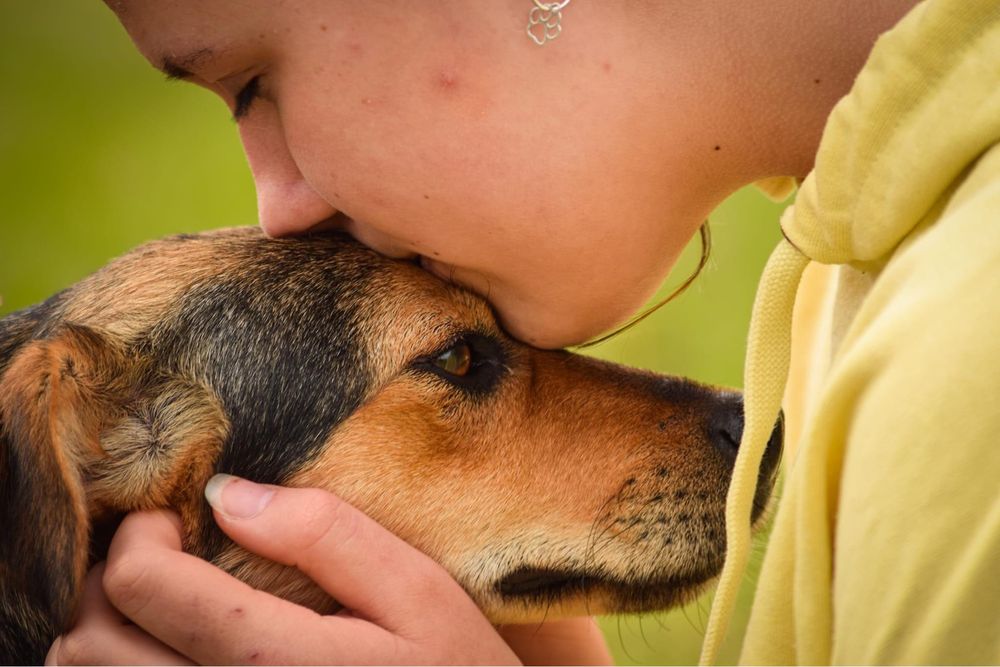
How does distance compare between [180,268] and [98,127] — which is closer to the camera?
[180,268]

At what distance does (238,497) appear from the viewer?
179cm

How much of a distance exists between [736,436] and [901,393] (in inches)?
40.9

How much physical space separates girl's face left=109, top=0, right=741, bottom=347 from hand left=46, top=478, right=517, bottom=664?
564 mm

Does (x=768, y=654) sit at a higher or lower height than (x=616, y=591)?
higher

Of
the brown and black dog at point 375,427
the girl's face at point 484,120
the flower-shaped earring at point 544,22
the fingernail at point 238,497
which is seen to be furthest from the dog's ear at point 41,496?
the flower-shaped earring at point 544,22

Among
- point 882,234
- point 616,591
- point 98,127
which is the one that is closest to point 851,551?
point 882,234

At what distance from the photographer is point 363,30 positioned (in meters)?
1.66

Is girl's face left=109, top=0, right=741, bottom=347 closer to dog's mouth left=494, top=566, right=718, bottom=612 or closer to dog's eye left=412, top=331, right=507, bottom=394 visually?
dog's eye left=412, top=331, right=507, bottom=394

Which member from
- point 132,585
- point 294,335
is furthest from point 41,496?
point 294,335

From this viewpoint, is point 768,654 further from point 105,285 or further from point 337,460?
point 105,285

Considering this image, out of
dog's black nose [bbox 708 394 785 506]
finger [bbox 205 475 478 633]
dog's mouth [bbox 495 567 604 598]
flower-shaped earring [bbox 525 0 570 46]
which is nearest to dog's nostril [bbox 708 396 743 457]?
dog's black nose [bbox 708 394 785 506]

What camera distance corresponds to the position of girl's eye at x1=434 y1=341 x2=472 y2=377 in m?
2.03

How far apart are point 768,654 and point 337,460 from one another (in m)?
0.89

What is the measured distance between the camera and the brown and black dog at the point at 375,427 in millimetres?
1856
